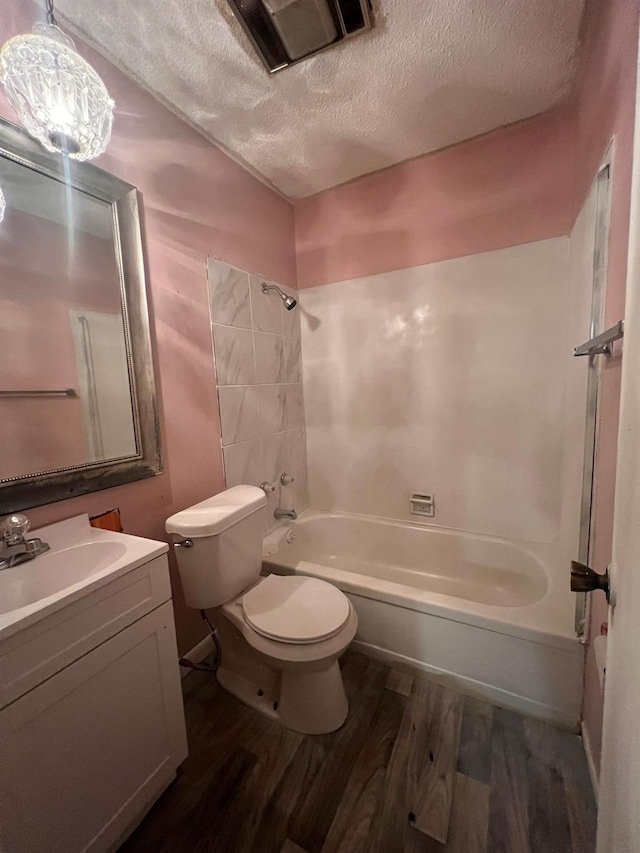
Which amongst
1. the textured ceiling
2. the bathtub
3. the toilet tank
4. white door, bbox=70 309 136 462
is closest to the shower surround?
the bathtub

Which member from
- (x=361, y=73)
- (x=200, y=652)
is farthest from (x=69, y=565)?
(x=361, y=73)

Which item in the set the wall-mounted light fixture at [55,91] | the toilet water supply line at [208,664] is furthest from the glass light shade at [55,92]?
the toilet water supply line at [208,664]

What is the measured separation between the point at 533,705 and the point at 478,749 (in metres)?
0.27

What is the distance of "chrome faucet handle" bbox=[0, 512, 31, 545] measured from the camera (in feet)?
2.88

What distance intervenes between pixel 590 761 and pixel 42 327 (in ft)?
7.07

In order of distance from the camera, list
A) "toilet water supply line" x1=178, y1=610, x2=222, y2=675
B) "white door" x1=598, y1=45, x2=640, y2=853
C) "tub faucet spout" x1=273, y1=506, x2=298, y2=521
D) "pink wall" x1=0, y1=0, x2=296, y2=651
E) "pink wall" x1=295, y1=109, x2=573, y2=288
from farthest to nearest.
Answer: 1. "tub faucet spout" x1=273, y1=506, x2=298, y2=521
2. "pink wall" x1=295, y1=109, x2=573, y2=288
3. "toilet water supply line" x1=178, y1=610, x2=222, y2=675
4. "pink wall" x1=0, y1=0, x2=296, y2=651
5. "white door" x1=598, y1=45, x2=640, y2=853

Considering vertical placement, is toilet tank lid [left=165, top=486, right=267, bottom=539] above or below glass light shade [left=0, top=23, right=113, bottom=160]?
below

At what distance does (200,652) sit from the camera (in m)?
1.52

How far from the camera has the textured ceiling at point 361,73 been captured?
1046mm

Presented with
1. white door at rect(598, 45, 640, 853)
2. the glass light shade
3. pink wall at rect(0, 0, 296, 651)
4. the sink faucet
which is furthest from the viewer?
pink wall at rect(0, 0, 296, 651)

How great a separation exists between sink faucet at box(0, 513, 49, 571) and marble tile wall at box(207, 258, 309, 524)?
824 mm

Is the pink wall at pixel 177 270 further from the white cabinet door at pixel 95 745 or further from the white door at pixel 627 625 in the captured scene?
the white door at pixel 627 625

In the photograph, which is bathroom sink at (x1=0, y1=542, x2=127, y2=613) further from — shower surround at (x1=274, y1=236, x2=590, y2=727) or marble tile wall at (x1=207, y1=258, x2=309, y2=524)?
shower surround at (x1=274, y1=236, x2=590, y2=727)

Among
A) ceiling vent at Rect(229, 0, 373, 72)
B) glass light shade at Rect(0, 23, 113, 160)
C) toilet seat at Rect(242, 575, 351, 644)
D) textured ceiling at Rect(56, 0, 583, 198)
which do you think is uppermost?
textured ceiling at Rect(56, 0, 583, 198)
